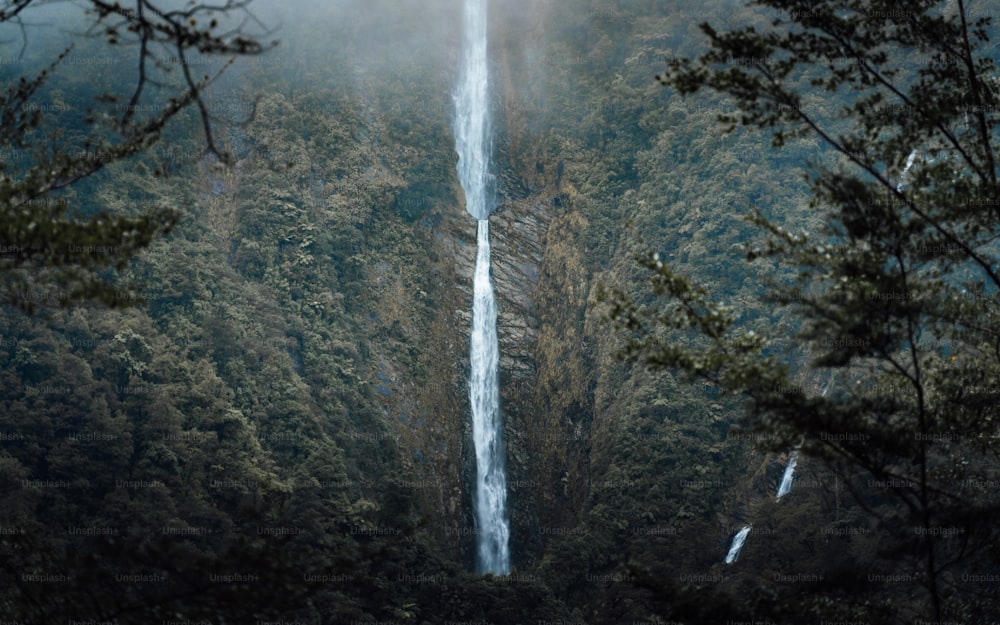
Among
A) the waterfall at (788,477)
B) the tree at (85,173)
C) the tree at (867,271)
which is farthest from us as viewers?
the waterfall at (788,477)

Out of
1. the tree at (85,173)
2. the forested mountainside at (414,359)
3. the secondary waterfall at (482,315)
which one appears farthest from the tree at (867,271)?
the secondary waterfall at (482,315)

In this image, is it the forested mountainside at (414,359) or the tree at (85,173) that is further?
the forested mountainside at (414,359)

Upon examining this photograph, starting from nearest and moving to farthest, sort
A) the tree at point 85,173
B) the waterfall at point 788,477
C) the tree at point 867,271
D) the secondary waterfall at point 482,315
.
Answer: the tree at point 85,173 → the tree at point 867,271 → the waterfall at point 788,477 → the secondary waterfall at point 482,315

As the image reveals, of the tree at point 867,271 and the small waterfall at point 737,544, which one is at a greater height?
the tree at point 867,271

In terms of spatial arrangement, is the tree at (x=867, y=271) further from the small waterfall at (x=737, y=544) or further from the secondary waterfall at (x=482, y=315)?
the secondary waterfall at (x=482, y=315)

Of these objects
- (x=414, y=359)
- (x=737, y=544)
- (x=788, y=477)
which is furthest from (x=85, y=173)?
(x=788, y=477)

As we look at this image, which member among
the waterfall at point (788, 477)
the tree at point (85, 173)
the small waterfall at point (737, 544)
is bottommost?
the small waterfall at point (737, 544)

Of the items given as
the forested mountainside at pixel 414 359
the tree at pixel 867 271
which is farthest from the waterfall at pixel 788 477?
the tree at pixel 867 271

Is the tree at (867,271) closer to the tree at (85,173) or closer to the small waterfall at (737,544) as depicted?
the tree at (85,173)
